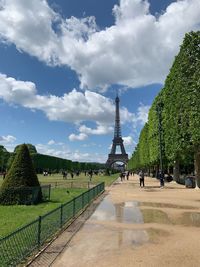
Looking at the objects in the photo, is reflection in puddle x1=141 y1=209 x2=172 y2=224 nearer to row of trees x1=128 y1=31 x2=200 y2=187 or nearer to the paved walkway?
the paved walkway

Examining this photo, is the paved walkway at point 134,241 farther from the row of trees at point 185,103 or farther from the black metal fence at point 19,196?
the row of trees at point 185,103

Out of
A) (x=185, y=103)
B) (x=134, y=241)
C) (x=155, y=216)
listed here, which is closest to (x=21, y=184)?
(x=155, y=216)

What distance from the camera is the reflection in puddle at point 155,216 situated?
16.5 meters

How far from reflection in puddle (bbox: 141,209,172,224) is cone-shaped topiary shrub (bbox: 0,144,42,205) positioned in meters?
6.77

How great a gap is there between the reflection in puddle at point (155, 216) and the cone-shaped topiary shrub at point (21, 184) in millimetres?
6771

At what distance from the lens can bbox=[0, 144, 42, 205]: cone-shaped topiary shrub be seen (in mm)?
22734

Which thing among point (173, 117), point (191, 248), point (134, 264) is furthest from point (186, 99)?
point (134, 264)

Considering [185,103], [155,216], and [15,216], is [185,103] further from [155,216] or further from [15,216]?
[15,216]

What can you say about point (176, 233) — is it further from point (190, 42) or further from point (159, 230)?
point (190, 42)

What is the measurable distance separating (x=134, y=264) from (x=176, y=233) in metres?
4.64

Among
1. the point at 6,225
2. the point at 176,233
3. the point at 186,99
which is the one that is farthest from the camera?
the point at 186,99

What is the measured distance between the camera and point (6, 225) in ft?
49.0

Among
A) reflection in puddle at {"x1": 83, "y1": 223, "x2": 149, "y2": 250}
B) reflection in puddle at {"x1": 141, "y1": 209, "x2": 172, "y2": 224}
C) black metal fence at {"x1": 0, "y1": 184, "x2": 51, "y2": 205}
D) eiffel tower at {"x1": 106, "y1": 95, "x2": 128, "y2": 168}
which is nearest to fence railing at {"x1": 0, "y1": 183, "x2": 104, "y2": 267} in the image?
reflection in puddle at {"x1": 83, "y1": 223, "x2": 149, "y2": 250}

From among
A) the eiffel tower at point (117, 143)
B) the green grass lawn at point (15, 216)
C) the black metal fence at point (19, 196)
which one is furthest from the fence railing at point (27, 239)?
the eiffel tower at point (117, 143)
